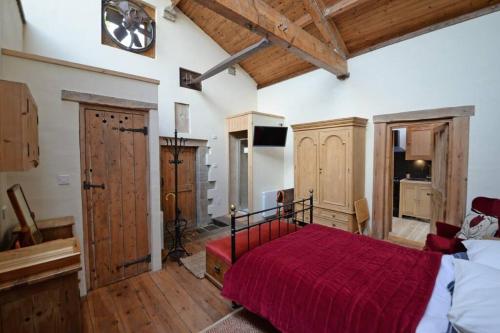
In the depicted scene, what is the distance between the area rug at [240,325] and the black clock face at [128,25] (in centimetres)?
406

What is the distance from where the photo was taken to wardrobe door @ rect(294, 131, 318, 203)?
12.7ft

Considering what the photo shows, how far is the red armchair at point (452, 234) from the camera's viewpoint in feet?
7.16

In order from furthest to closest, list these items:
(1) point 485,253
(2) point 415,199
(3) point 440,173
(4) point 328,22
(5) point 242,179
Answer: (5) point 242,179
(2) point 415,199
(4) point 328,22
(3) point 440,173
(1) point 485,253

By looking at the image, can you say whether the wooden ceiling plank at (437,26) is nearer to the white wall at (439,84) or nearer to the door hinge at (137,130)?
the white wall at (439,84)

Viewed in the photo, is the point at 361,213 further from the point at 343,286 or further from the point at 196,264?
the point at 196,264

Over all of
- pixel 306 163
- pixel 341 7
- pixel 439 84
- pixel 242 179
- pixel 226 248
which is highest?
pixel 341 7

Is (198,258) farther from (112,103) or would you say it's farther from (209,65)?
(209,65)

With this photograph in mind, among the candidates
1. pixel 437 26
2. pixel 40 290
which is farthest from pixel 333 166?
pixel 40 290

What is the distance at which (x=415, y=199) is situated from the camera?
4.45 m

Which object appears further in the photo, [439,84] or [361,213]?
[361,213]

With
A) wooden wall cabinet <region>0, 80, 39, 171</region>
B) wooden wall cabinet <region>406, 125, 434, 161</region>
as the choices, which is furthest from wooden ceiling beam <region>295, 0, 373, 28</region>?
wooden wall cabinet <region>0, 80, 39, 171</region>

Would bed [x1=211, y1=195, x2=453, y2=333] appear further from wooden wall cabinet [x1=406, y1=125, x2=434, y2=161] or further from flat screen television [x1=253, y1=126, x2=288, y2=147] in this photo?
wooden wall cabinet [x1=406, y1=125, x2=434, y2=161]

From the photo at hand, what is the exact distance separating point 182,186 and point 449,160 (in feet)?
14.0

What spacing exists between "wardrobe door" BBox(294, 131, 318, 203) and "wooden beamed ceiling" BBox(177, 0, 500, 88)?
3.92 ft
